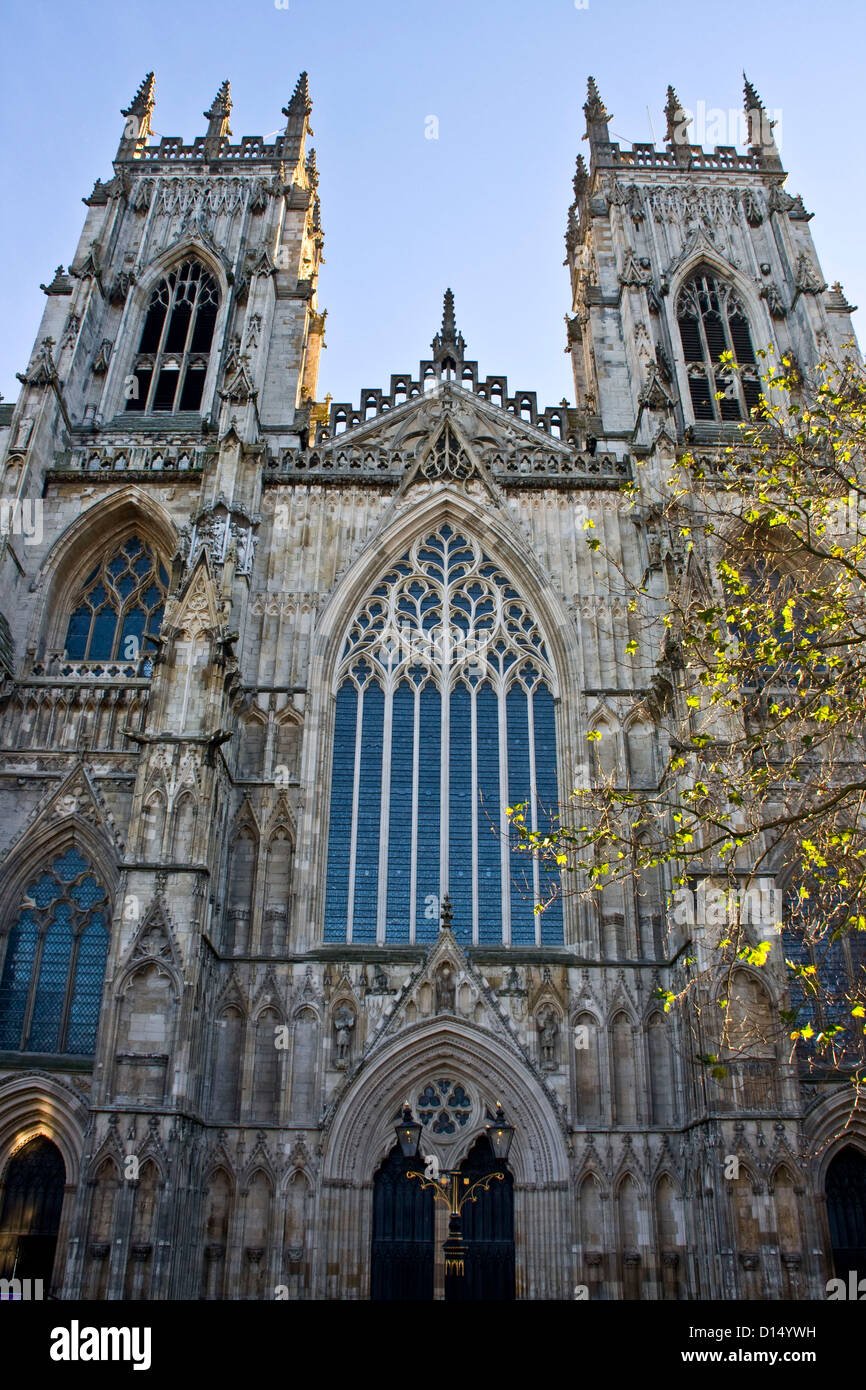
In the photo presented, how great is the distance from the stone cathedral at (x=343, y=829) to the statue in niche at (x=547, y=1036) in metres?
0.05

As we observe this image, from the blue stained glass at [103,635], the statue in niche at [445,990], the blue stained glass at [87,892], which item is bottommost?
the statue in niche at [445,990]

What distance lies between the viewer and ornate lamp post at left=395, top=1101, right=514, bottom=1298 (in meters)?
12.2

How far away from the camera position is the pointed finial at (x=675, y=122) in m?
31.2

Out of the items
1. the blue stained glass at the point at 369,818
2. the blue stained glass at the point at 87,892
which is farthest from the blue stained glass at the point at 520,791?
the blue stained glass at the point at 87,892

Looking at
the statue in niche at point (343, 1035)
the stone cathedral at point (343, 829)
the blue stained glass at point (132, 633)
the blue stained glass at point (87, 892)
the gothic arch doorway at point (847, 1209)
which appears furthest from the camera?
the blue stained glass at point (132, 633)

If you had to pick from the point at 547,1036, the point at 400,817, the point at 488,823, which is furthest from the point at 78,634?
the point at 547,1036

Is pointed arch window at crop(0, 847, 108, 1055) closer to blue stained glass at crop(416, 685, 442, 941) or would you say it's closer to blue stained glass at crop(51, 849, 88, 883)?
blue stained glass at crop(51, 849, 88, 883)

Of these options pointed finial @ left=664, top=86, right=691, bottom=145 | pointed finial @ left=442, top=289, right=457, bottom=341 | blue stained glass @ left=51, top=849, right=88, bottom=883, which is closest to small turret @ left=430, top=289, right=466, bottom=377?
pointed finial @ left=442, top=289, right=457, bottom=341

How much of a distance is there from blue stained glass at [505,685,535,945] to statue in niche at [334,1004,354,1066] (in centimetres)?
309

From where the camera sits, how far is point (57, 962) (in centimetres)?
1695

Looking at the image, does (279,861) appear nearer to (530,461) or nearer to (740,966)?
(740,966)

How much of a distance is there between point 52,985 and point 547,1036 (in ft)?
25.9

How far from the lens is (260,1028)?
16188 millimetres

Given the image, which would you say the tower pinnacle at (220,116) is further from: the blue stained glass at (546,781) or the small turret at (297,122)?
the blue stained glass at (546,781)
